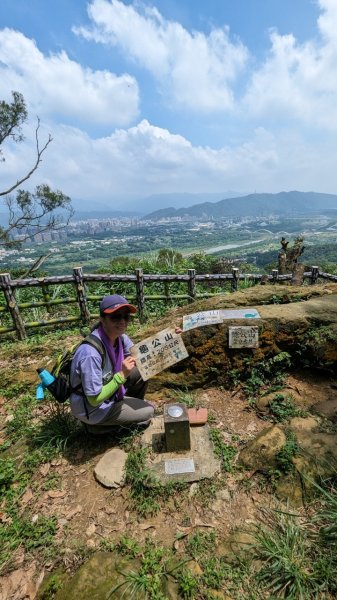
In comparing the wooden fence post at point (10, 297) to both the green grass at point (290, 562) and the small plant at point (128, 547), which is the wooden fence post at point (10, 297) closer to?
the small plant at point (128, 547)

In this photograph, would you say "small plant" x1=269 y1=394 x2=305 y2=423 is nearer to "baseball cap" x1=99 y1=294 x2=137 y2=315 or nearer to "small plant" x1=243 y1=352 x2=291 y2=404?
"small plant" x1=243 y1=352 x2=291 y2=404

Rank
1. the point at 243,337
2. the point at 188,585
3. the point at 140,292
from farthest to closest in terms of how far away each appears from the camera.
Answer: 1. the point at 140,292
2. the point at 243,337
3. the point at 188,585

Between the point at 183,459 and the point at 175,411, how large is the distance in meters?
0.46

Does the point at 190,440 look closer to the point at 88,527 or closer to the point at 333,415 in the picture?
the point at 88,527

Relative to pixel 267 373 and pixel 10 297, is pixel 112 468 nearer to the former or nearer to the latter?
pixel 267 373

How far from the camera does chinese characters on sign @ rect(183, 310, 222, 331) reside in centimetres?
389

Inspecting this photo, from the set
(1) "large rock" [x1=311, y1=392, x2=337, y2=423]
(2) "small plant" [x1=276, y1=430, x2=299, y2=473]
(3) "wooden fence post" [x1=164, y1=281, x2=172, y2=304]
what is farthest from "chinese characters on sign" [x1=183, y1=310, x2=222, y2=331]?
(3) "wooden fence post" [x1=164, y1=281, x2=172, y2=304]

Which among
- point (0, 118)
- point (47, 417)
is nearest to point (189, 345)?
point (47, 417)

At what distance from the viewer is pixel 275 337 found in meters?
3.88

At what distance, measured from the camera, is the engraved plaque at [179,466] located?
9.47ft

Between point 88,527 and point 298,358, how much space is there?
2.90 metres

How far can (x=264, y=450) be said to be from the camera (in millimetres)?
2912

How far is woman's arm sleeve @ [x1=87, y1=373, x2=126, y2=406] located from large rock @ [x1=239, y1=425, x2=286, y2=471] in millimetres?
1407

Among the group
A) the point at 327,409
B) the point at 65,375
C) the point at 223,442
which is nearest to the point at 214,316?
the point at 223,442
